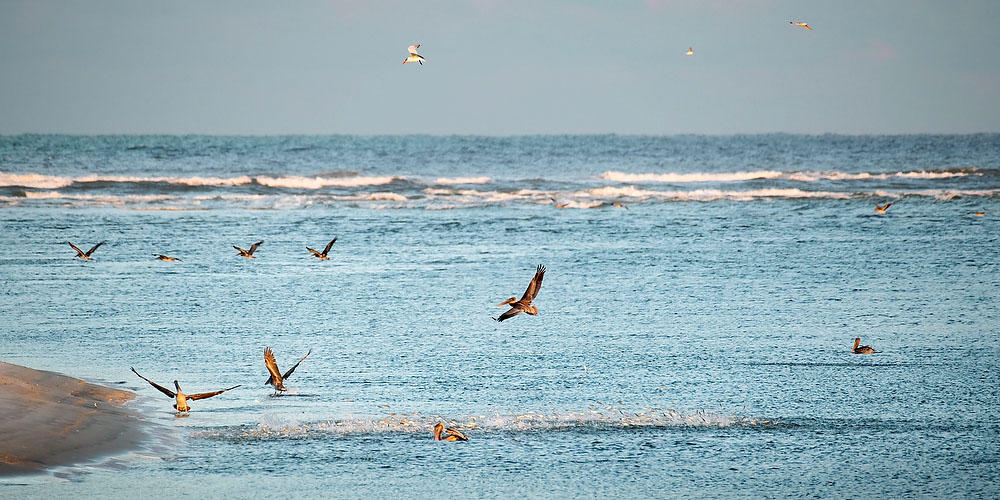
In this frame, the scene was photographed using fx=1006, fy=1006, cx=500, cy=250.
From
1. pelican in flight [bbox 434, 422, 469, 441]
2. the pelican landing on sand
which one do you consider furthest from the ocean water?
the pelican landing on sand

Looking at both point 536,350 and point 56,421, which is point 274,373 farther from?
point 536,350

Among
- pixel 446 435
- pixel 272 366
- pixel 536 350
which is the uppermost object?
pixel 272 366

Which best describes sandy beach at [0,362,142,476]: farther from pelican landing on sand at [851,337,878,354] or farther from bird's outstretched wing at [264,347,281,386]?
pelican landing on sand at [851,337,878,354]

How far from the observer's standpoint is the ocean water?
6684 mm

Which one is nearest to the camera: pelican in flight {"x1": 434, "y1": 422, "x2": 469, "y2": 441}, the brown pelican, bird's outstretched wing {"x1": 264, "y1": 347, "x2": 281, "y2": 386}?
pelican in flight {"x1": 434, "y1": 422, "x2": 469, "y2": 441}

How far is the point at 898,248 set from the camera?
62.3ft

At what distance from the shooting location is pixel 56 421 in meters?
7.30

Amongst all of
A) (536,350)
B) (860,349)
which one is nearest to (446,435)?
(536,350)

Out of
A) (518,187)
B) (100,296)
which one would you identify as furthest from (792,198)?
(100,296)

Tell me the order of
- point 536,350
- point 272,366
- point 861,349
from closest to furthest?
1. point 272,366
2. point 861,349
3. point 536,350

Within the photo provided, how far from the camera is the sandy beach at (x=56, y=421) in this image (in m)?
6.65

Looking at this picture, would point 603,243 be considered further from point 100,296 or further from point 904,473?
point 904,473

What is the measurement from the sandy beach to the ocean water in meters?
0.22

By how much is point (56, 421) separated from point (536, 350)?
15.7 ft
